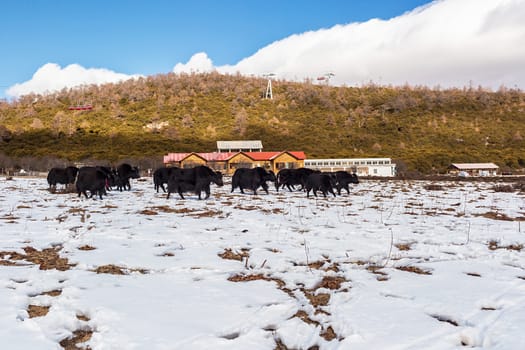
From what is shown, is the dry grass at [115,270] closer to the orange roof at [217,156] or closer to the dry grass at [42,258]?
the dry grass at [42,258]

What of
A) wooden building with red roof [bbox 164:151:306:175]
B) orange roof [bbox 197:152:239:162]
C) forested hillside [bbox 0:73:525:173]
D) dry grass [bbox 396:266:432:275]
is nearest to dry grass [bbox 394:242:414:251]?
dry grass [bbox 396:266:432:275]

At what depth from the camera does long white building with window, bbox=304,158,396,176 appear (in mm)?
60344

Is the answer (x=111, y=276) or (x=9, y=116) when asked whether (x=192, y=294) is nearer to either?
(x=111, y=276)

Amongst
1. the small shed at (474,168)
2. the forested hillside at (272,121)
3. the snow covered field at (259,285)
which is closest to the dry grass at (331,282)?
the snow covered field at (259,285)

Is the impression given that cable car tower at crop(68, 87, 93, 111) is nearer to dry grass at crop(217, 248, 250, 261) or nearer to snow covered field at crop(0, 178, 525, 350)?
snow covered field at crop(0, 178, 525, 350)

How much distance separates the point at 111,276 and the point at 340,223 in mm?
6082

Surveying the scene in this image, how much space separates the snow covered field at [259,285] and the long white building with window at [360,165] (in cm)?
5243

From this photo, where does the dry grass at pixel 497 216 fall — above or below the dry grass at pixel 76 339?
above

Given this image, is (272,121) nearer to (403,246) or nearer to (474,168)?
(474,168)

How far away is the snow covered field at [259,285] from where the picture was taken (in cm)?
332

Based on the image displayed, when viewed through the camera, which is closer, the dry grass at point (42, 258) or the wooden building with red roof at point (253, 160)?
the dry grass at point (42, 258)

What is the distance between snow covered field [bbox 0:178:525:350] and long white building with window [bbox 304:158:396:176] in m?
52.4

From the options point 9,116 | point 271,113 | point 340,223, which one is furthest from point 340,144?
point 9,116

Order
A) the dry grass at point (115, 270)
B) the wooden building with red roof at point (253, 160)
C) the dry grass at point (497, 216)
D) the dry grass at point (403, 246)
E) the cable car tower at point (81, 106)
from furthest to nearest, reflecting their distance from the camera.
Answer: the cable car tower at point (81, 106) < the wooden building with red roof at point (253, 160) < the dry grass at point (497, 216) < the dry grass at point (403, 246) < the dry grass at point (115, 270)
